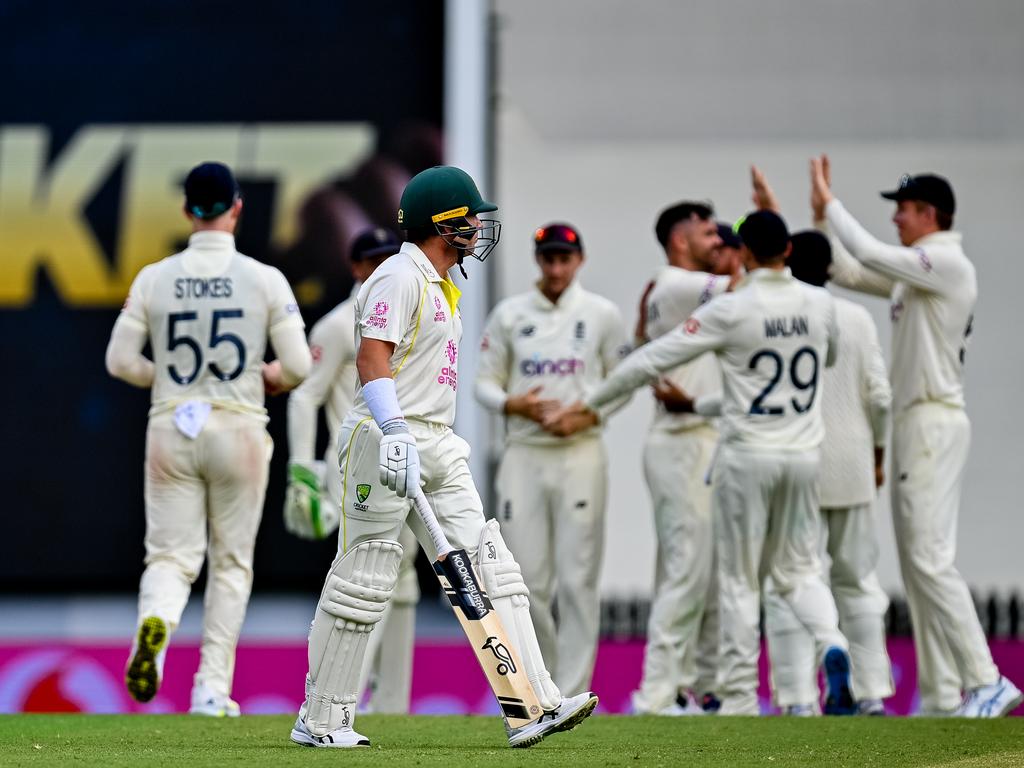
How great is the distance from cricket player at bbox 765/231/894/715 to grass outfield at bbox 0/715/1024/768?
3.04 ft

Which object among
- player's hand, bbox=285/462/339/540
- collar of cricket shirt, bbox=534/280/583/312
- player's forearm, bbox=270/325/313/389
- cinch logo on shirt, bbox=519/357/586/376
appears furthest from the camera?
collar of cricket shirt, bbox=534/280/583/312

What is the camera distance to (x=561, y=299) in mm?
7207

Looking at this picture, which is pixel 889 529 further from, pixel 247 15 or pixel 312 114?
pixel 247 15

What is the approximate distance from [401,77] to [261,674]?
11.2 feet

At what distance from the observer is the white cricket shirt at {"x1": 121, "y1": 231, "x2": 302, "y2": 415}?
6062 mm

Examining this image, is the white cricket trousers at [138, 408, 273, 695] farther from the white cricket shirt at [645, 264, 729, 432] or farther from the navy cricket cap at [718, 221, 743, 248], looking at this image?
the navy cricket cap at [718, 221, 743, 248]

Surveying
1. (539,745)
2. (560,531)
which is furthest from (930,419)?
(539,745)

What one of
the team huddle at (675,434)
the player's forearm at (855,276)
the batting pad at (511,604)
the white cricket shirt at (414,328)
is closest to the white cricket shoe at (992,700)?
the team huddle at (675,434)

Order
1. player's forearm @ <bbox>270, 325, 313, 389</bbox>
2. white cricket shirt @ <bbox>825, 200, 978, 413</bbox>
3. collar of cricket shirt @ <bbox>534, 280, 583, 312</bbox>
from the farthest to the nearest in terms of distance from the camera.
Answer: collar of cricket shirt @ <bbox>534, 280, 583, 312</bbox>, white cricket shirt @ <bbox>825, 200, 978, 413</bbox>, player's forearm @ <bbox>270, 325, 313, 389</bbox>

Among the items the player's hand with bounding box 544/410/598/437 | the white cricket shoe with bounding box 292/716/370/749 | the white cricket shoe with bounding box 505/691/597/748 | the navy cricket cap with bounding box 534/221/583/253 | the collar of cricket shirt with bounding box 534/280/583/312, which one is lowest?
the white cricket shoe with bounding box 292/716/370/749

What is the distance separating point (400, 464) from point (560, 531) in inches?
115

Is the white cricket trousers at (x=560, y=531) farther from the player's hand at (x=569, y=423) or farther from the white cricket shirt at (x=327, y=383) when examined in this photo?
the white cricket shirt at (x=327, y=383)

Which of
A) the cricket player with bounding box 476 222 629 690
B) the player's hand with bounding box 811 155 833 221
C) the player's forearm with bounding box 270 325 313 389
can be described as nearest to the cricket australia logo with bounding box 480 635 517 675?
the player's forearm with bounding box 270 325 313 389

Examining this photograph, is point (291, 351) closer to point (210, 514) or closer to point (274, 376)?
point (274, 376)
